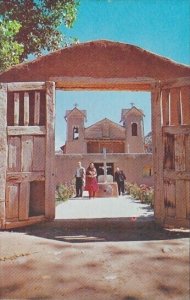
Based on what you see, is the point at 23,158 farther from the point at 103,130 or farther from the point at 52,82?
the point at 103,130

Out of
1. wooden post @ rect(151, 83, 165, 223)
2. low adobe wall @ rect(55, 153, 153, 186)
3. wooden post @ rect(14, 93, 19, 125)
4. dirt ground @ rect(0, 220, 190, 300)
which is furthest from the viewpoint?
low adobe wall @ rect(55, 153, 153, 186)

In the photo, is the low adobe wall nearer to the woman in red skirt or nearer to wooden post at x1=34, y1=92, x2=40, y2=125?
Result: the woman in red skirt

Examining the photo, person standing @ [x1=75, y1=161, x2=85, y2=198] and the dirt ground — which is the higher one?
person standing @ [x1=75, y1=161, x2=85, y2=198]

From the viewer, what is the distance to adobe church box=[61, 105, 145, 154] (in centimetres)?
3584

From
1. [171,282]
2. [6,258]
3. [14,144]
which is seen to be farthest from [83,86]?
[171,282]

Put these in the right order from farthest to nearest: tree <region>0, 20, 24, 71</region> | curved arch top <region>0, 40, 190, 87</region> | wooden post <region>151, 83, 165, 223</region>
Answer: tree <region>0, 20, 24, 71</region> < curved arch top <region>0, 40, 190, 87</region> < wooden post <region>151, 83, 165, 223</region>

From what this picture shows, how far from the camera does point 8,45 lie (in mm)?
9250

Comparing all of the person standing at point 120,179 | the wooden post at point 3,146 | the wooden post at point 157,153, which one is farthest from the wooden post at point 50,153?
the person standing at point 120,179

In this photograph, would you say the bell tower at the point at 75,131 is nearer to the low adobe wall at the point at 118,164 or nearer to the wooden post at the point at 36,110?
the low adobe wall at the point at 118,164

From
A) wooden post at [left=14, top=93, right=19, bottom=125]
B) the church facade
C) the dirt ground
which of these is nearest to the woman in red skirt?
wooden post at [left=14, top=93, right=19, bottom=125]

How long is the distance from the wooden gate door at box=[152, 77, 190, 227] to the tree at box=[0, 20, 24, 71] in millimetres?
4747

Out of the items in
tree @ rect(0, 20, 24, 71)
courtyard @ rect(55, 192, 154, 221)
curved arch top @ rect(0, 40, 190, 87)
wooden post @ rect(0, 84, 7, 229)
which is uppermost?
tree @ rect(0, 20, 24, 71)

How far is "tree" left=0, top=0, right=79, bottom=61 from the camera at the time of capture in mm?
12461

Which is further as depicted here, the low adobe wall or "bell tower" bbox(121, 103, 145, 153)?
"bell tower" bbox(121, 103, 145, 153)
